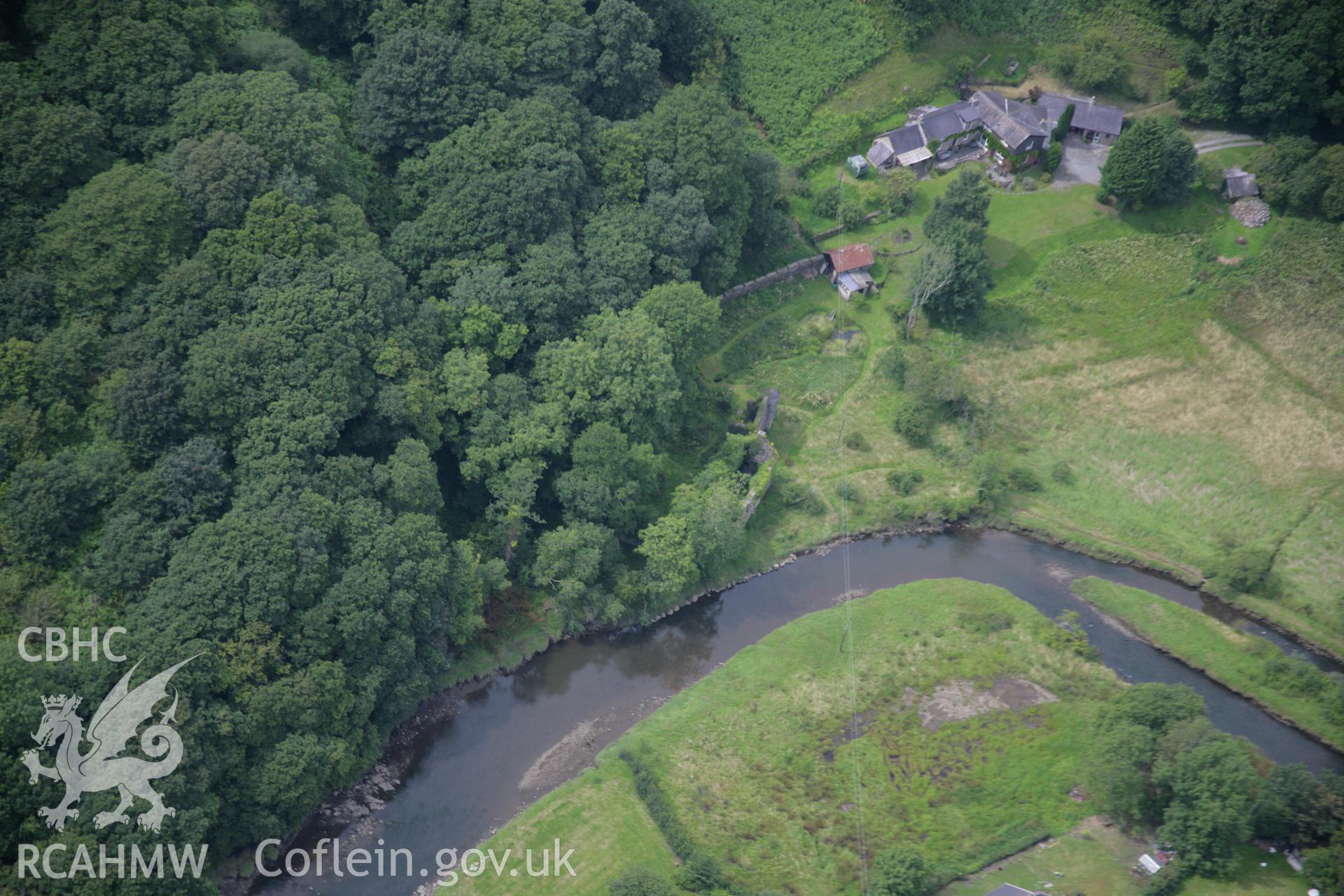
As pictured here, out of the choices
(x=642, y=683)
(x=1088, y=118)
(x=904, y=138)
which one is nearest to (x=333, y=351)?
(x=642, y=683)

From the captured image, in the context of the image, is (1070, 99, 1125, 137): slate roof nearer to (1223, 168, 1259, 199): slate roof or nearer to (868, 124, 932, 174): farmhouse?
(1223, 168, 1259, 199): slate roof

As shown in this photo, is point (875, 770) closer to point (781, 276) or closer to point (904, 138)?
point (781, 276)

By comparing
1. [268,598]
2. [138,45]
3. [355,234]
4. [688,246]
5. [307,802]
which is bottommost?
[307,802]

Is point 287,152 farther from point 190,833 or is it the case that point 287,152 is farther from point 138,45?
point 190,833

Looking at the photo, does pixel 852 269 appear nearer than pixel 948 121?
Yes

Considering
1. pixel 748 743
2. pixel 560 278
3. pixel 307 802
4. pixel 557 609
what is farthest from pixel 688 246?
pixel 307 802

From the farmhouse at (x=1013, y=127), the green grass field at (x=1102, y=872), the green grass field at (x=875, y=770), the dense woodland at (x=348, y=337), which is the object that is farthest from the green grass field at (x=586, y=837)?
the farmhouse at (x=1013, y=127)
